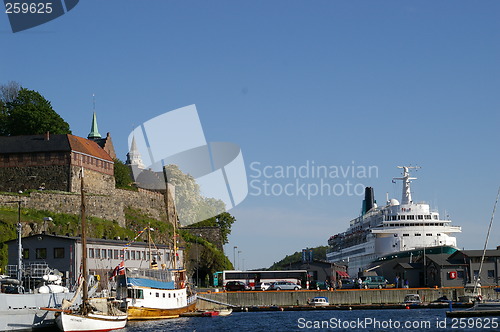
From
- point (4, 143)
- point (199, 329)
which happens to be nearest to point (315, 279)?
point (4, 143)

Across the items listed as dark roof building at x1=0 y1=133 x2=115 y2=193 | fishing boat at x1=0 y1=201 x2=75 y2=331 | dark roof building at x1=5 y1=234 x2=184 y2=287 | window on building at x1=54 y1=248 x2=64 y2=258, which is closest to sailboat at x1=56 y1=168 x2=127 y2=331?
fishing boat at x1=0 y1=201 x2=75 y2=331

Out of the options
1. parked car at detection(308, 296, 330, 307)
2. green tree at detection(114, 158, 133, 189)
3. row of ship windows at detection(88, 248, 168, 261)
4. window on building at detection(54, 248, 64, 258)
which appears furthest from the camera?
green tree at detection(114, 158, 133, 189)

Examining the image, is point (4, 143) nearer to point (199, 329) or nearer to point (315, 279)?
point (315, 279)

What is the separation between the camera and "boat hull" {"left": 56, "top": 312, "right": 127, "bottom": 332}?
52438 mm

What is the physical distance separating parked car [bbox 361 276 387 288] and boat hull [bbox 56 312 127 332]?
45834 mm

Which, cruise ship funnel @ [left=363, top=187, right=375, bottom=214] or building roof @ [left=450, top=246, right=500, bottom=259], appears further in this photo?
cruise ship funnel @ [left=363, top=187, right=375, bottom=214]

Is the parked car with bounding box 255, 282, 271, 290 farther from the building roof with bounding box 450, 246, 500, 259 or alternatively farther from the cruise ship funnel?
the cruise ship funnel

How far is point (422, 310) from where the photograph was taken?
7756 centimetres

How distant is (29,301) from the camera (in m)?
53.7

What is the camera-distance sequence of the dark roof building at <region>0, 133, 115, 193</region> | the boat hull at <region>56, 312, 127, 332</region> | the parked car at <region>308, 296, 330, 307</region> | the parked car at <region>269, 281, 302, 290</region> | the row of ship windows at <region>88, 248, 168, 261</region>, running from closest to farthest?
the boat hull at <region>56, 312, 127, 332</region> < the row of ship windows at <region>88, 248, 168, 261</region> < the parked car at <region>308, 296, 330, 307</region> < the parked car at <region>269, 281, 302, 290</region> < the dark roof building at <region>0, 133, 115, 193</region>

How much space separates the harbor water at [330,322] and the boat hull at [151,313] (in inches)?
37.1

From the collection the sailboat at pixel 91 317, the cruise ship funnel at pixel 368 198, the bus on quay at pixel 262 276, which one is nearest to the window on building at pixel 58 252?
the sailboat at pixel 91 317

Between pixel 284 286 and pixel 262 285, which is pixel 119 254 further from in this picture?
pixel 262 285

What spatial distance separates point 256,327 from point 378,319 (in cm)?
1164
